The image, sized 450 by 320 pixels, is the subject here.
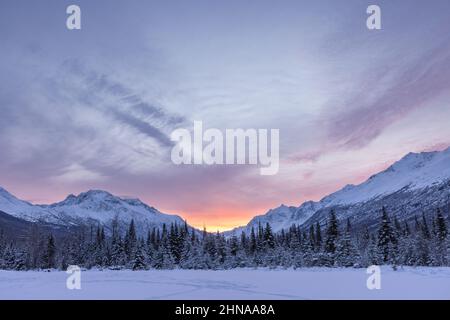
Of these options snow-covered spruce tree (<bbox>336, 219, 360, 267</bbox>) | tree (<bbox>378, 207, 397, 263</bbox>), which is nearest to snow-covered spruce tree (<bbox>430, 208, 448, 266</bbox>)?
tree (<bbox>378, 207, 397, 263</bbox>)

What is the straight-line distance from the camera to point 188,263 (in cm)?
6431

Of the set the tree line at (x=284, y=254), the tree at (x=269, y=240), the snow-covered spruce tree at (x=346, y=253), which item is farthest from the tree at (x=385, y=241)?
the tree at (x=269, y=240)

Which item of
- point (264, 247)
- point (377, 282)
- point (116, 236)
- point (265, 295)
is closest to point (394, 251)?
point (264, 247)

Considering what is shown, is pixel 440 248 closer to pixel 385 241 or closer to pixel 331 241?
pixel 385 241

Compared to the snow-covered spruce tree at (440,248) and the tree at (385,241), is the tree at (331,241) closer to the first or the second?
the tree at (385,241)

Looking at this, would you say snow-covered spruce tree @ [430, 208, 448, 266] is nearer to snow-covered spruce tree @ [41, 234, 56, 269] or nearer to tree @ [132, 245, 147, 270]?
tree @ [132, 245, 147, 270]

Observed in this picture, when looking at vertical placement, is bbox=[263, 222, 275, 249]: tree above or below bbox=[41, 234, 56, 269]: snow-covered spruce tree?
above

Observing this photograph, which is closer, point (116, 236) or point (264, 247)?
point (264, 247)

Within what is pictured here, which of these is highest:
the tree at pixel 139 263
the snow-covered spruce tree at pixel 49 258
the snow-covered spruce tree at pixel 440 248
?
the snow-covered spruce tree at pixel 440 248

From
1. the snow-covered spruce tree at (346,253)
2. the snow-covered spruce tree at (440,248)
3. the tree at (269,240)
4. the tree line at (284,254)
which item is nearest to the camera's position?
the snow-covered spruce tree at (346,253)

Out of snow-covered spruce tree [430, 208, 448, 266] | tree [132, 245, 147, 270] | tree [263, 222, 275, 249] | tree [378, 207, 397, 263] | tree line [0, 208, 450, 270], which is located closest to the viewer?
tree [378, 207, 397, 263]

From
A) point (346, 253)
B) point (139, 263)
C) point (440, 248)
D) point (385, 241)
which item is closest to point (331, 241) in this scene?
point (346, 253)
